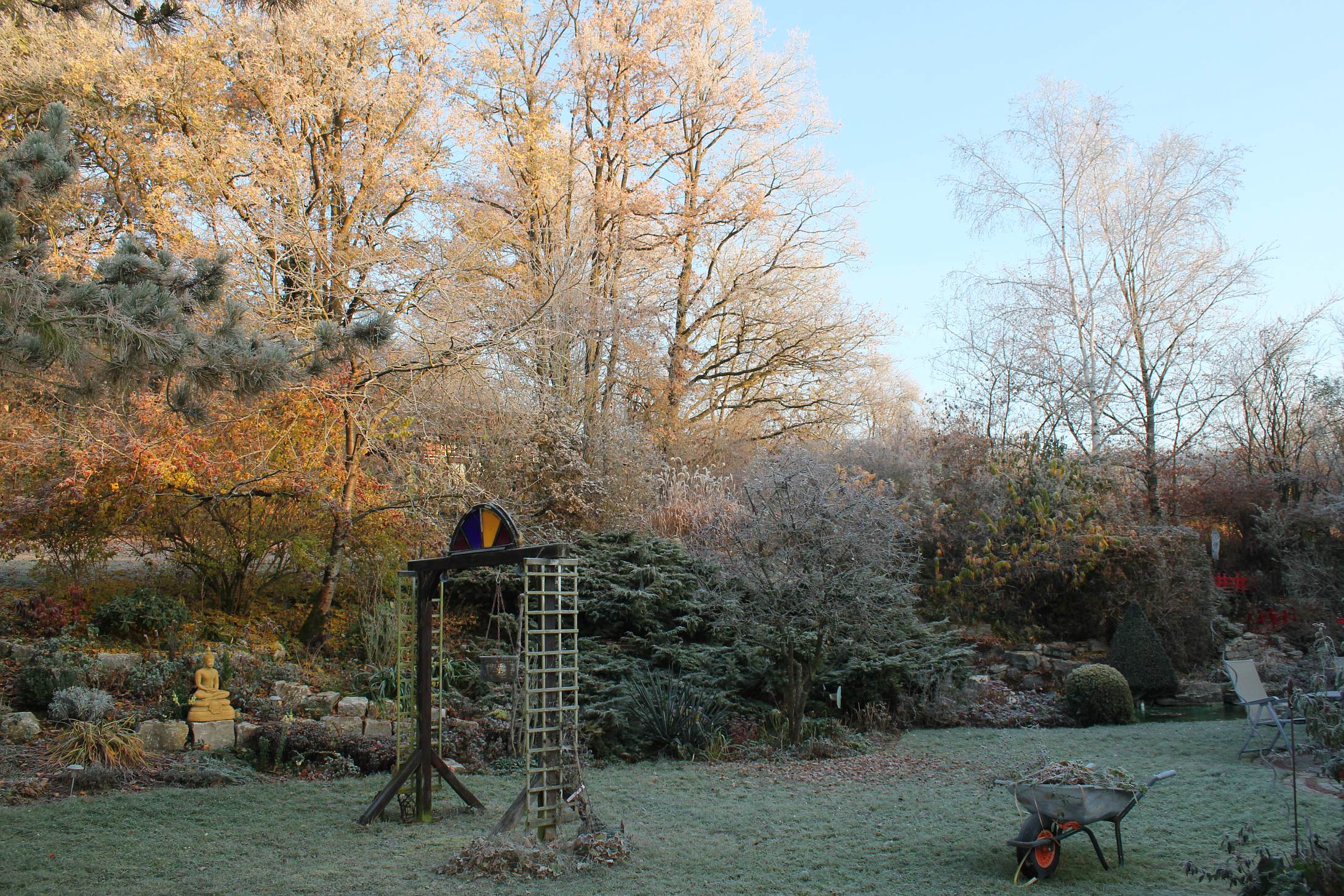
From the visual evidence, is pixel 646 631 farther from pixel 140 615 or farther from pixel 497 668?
pixel 140 615

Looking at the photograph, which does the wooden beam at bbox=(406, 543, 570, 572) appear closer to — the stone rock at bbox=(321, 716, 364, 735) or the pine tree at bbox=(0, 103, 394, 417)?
the pine tree at bbox=(0, 103, 394, 417)

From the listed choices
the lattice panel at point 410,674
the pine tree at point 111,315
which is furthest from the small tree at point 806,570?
the pine tree at point 111,315

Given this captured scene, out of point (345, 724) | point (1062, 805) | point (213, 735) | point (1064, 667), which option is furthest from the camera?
point (1064, 667)

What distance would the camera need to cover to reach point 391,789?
540cm

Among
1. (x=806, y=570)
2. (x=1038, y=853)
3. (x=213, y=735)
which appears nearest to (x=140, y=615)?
(x=213, y=735)

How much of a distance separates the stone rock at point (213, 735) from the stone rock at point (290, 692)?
21.5 inches

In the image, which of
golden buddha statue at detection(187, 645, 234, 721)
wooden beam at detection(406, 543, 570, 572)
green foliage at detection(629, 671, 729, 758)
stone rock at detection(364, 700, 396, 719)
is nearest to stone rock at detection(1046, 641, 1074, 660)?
green foliage at detection(629, 671, 729, 758)

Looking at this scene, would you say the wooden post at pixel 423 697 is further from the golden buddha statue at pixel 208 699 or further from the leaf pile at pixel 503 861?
the golden buddha statue at pixel 208 699

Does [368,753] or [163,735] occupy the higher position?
[163,735]

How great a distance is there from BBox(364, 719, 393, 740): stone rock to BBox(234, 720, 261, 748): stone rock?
2.66ft

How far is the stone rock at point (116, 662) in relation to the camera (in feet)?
24.6

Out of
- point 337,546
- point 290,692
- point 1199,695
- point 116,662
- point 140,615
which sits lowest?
point 1199,695

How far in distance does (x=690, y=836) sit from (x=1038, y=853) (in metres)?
1.86

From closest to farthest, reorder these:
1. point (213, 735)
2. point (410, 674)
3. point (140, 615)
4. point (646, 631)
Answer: point (213, 735) < point (410, 674) < point (140, 615) < point (646, 631)
